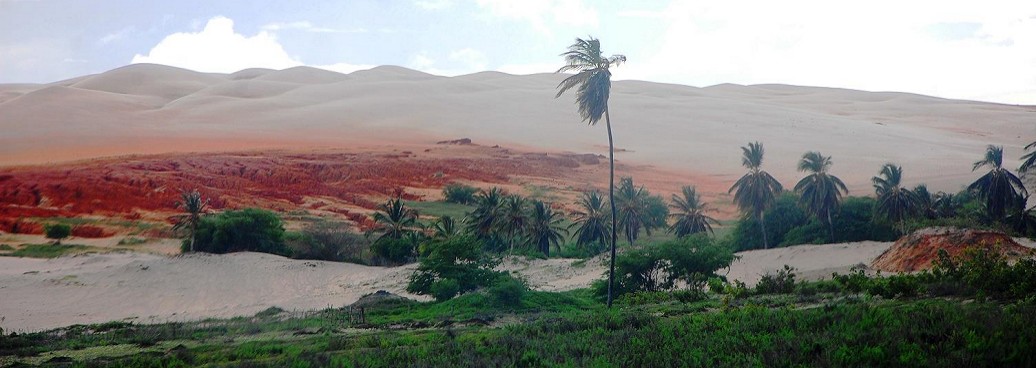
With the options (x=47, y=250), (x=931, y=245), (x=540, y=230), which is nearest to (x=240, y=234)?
(x=47, y=250)

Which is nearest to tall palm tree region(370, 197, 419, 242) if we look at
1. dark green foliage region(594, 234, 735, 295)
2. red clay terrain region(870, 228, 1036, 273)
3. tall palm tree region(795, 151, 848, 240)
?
dark green foliage region(594, 234, 735, 295)

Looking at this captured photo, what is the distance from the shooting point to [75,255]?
48500 mm

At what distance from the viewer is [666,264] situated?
→ 1409 inches

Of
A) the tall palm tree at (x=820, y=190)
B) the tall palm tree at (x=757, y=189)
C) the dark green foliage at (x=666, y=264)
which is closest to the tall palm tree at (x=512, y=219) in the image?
the tall palm tree at (x=757, y=189)

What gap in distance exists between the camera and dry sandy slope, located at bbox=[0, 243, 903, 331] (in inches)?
1553

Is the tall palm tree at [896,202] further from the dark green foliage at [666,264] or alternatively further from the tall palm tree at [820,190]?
the dark green foliage at [666,264]

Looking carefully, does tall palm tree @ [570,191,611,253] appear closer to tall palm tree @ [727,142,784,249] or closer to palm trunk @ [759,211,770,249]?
tall palm tree @ [727,142,784,249]

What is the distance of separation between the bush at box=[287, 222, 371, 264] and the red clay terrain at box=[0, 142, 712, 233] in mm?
3862

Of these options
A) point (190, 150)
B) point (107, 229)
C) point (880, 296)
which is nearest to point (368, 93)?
point (190, 150)

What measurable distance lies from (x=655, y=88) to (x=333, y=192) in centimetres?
13127

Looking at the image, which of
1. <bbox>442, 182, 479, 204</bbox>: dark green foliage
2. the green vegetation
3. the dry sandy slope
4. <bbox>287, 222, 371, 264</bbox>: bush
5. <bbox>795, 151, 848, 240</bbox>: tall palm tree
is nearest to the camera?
the green vegetation

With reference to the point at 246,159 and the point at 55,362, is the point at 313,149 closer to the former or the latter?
the point at 246,159

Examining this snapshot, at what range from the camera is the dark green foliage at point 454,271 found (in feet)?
121

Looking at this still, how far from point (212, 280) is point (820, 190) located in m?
37.8
